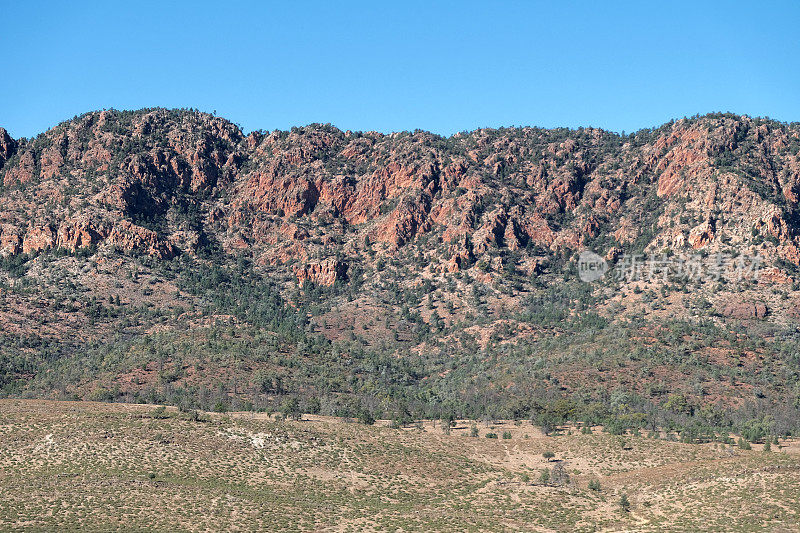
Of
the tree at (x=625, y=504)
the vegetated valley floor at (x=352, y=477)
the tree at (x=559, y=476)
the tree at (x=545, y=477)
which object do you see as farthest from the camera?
the tree at (x=545, y=477)

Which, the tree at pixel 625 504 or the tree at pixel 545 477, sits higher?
the tree at pixel 545 477

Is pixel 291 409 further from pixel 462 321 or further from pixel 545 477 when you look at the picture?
pixel 462 321

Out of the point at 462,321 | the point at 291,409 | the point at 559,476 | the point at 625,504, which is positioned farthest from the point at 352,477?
the point at 462,321

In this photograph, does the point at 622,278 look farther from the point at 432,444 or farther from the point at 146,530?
the point at 146,530

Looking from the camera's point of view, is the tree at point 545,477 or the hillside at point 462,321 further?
the hillside at point 462,321

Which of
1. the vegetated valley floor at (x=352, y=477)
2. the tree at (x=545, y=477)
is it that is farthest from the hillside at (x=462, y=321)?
the tree at (x=545, y=477)

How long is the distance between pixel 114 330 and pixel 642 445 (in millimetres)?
99175

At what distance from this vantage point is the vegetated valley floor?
68.4m

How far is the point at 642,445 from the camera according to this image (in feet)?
328

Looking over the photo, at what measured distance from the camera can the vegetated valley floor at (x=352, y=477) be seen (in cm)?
6838

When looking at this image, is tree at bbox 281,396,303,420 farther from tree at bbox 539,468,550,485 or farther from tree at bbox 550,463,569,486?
tree at bbox 539,468,550,485

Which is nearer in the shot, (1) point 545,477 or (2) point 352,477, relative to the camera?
(2) point 352,477

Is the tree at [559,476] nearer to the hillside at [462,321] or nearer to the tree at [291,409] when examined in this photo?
the hillside at [462,321]

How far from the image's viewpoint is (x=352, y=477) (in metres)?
84.1
